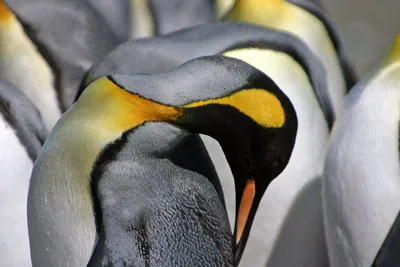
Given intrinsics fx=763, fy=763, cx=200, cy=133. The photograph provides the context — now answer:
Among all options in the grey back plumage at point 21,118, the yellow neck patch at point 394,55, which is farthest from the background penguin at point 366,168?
the grey back plumage at point 21,118

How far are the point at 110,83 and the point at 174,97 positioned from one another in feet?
0.31

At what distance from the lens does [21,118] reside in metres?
1.36

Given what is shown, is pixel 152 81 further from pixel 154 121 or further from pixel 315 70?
pixel 315 70

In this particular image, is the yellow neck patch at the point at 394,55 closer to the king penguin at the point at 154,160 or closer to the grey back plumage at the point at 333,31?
the king penguin at the point at 154,160

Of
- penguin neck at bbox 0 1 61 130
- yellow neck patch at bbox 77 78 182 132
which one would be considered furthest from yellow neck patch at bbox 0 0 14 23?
yellow neck patch at bbox 77 78 182 132

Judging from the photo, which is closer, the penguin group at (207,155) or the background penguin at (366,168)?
the penguin group at (207,155)

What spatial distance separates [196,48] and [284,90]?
0.17 metres

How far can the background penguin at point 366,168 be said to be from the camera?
3.68 ft

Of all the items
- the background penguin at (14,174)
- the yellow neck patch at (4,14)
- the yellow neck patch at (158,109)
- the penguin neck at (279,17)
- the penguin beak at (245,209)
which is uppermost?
the yellow neck patch at (158,109)

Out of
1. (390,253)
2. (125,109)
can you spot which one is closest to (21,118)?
(125,109)

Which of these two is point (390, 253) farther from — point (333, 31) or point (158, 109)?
point (333, 31)

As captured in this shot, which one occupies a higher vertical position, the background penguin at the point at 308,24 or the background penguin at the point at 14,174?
the background penguin at the point at 308,24

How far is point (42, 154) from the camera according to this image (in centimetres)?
107

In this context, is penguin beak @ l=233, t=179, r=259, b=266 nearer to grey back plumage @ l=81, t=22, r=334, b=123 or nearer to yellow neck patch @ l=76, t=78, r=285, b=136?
yellow neck patch @ l=76, t=78, r=285, b=136
